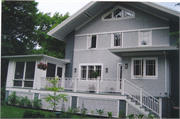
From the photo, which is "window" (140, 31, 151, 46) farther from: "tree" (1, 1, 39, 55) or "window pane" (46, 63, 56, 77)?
"tree" (1, 1, 39, 55)

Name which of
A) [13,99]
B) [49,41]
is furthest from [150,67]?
[49,41]

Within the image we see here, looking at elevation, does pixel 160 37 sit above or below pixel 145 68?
above

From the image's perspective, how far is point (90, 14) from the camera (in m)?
13.9

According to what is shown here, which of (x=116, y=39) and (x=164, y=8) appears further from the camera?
(x=116, y=39)

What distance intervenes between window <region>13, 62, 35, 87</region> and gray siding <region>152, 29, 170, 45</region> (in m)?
8.60

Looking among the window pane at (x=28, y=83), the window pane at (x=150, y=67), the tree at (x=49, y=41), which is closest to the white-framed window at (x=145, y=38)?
the window pane at (x=150, y=67)

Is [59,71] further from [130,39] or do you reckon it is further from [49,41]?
[49,41]

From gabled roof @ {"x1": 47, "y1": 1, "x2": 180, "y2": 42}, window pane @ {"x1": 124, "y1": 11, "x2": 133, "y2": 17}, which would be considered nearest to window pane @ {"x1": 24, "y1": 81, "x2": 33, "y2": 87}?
gabled roof @ {"x1": 47, "y1": 1, "x2": 180, "y2": 42}

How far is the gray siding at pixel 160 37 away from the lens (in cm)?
1159

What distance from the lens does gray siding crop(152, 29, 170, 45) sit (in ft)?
38.0

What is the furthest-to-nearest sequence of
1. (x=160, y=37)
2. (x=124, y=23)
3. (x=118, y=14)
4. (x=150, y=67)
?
(x=118, y=14), (x=124, y=23), (x=160, y=37), (x=150, y=67)

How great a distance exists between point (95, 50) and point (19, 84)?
20.3 feet

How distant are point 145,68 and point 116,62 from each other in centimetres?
235

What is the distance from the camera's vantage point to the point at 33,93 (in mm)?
12242
